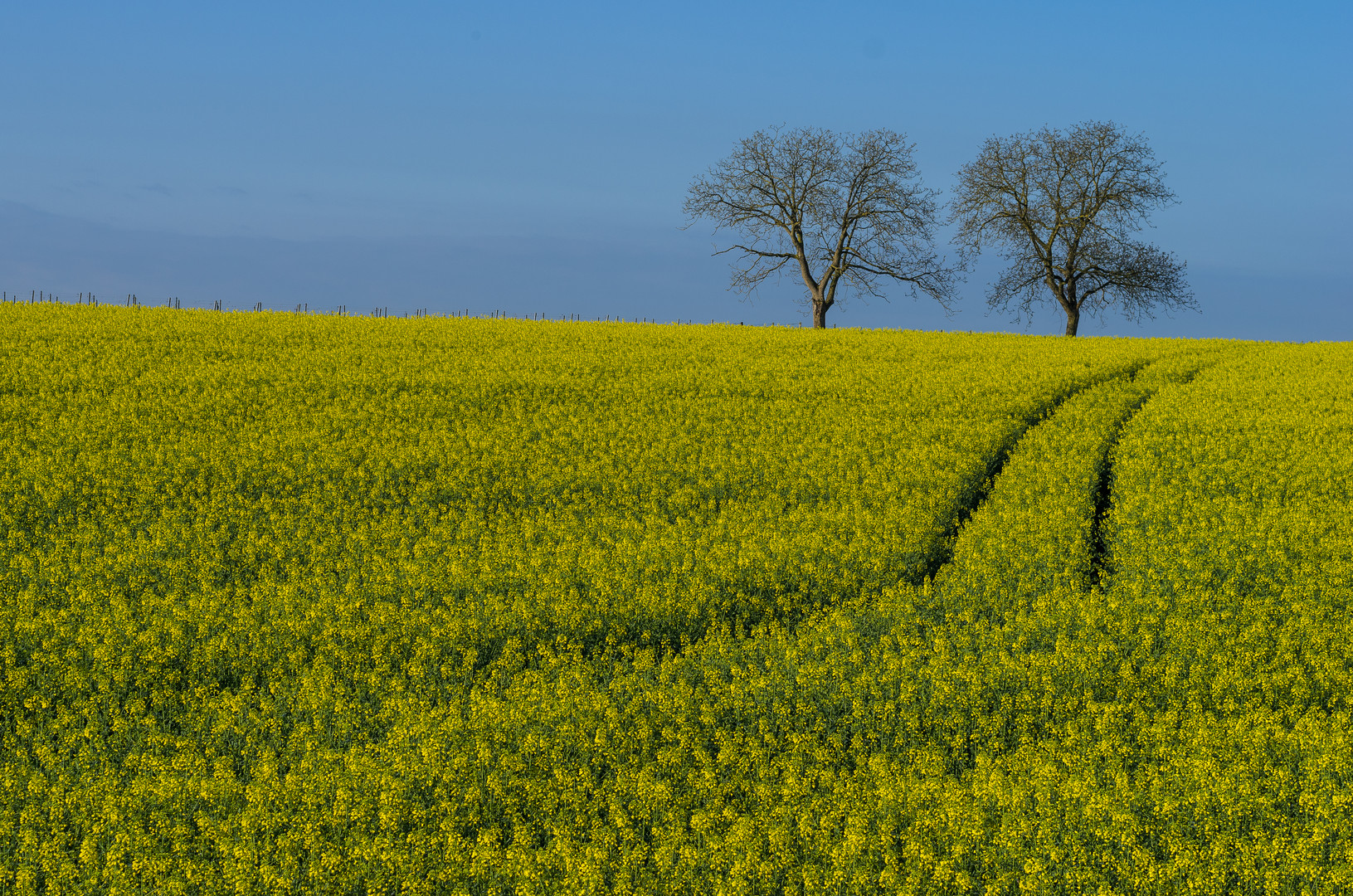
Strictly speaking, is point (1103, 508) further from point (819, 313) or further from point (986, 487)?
point (819, 313)

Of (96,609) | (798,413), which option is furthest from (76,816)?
(798,413)

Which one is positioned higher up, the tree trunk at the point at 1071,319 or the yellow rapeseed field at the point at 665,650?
the tree trunk at the point at 1071,319

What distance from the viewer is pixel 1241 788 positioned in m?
7.05

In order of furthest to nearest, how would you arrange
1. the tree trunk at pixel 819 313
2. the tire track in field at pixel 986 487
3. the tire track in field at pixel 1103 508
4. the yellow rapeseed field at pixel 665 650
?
the tree trunk at pixel 819 313 → the tire track in field at pixel 986 487 → the tire track in field at pixel 1103 508 → the yellow rapeseed field at pixel 665 650

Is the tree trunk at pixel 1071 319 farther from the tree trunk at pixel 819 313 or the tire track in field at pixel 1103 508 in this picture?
the tire track in field at pixel 1103 508

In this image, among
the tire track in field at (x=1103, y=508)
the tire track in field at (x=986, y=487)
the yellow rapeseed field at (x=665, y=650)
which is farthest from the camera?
the tire track in field at (x=986, y=487)

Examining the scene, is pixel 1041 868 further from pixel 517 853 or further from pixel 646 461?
pixel 646 461

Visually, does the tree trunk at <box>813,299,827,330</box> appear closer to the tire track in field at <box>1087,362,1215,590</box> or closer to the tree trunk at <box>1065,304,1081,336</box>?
the tree trunk at <box>1065,304,1081,336</box>

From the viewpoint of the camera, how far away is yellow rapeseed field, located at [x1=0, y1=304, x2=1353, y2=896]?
670 centimetres

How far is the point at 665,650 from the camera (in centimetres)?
1088

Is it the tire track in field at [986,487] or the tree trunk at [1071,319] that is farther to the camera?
the tree trunk at [1071,319]

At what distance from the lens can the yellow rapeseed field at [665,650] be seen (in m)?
6.70

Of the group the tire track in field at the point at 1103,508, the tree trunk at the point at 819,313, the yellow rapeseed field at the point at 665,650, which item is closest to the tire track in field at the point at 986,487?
the yellow rapeseed field at the point at 665,650

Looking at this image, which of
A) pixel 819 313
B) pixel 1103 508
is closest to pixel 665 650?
pixel 1103 508
